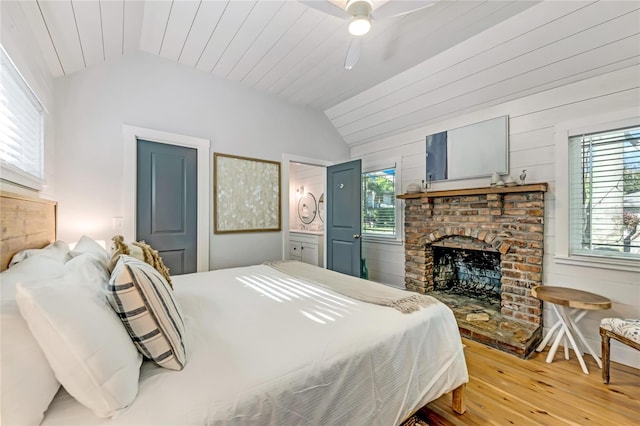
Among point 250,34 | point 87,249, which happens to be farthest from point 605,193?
point 87,249

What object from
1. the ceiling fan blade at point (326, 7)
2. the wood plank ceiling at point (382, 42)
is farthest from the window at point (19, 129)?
the ceiling fan blade at point (326, 7)

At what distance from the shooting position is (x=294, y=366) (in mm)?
1002

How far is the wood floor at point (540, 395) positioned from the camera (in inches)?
63.8

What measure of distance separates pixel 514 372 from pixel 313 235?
3241 mm

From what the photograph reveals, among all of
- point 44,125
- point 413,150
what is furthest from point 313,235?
point 44,125

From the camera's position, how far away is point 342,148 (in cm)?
445

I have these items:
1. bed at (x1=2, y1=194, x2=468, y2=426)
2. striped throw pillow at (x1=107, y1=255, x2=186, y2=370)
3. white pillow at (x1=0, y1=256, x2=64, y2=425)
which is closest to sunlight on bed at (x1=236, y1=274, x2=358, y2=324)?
bed at (x1=2, y1=194, x2=468, y2=426)

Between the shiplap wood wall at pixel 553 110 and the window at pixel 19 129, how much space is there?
3161 mm

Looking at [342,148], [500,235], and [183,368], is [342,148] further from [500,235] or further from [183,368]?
[183,368]

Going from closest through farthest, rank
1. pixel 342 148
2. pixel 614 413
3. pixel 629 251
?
pixel 614 413 < pixel 629 251 < pixel 342 148

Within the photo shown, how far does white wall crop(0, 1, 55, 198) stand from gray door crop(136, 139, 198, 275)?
2.20ft

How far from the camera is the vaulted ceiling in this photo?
5.98 ft

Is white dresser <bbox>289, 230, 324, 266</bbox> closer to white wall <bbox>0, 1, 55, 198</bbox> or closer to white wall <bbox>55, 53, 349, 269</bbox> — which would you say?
white wall <bbox>55, 53, 349, 269</bbox>

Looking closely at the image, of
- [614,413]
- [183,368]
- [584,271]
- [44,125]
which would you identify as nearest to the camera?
[183,368]
